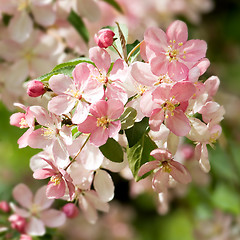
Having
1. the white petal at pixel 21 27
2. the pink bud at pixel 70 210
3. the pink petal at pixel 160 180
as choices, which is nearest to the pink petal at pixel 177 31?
the pink petal at pixel 160 180

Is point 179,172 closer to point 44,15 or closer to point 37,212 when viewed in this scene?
point 37,212

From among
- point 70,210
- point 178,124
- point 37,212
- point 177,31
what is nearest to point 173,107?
point 178,124

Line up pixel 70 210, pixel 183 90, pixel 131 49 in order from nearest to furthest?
pixel 183 90
pixel 131 49
pixel 70 210

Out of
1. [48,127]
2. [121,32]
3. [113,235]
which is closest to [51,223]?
[48,127]

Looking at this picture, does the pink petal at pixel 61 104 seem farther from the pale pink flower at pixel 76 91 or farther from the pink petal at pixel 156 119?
the pink petal at pixel 156 119

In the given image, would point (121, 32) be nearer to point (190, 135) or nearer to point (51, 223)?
point (190, 135)

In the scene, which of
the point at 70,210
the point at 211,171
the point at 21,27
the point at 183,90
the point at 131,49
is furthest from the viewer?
the point at 211,171
